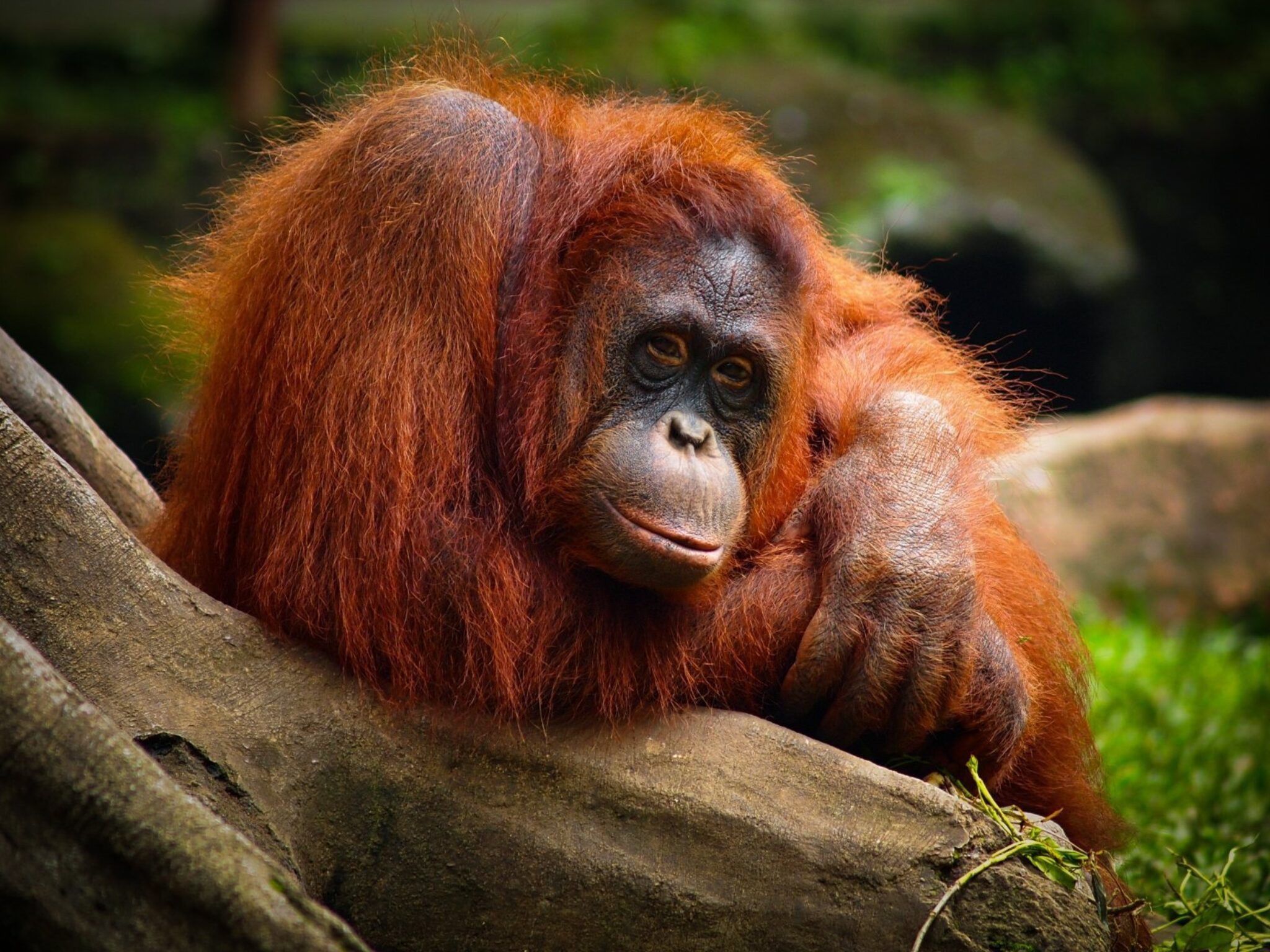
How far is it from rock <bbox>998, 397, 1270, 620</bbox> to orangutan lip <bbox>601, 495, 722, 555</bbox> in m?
4.52

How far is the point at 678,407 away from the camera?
2877 millimetres

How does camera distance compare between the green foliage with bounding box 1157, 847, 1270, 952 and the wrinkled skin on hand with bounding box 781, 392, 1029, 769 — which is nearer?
the wrinkled skin on hand with bounding box 781, 392, 1029, 769

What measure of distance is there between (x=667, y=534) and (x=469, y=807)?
704 millimetres

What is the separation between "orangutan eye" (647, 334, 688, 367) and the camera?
9.50 feet

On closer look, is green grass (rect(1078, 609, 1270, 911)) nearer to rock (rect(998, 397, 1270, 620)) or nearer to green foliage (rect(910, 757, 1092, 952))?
rock (rect(998, 397, 1270, 620))

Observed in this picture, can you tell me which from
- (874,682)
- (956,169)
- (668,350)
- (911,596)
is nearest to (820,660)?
(874,682)

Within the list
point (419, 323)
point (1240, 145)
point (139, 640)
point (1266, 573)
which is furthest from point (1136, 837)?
point (1240, 145)

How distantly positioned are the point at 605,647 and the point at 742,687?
40 cm

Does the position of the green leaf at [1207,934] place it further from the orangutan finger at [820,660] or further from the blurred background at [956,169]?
the blurred background at [956,169]

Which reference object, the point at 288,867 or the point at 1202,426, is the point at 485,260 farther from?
the point at 1202,426

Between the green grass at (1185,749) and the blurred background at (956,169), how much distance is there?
939 mm

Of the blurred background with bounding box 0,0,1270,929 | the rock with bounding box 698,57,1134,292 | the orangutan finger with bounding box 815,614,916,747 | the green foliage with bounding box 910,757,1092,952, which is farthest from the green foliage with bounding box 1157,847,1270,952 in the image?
the rock with bounding box 698,57,1134,292

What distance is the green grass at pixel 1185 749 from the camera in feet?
13.1

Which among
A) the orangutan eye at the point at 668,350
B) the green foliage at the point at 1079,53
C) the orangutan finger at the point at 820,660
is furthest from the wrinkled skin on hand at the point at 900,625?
the green foliage at the point at 1079,53
